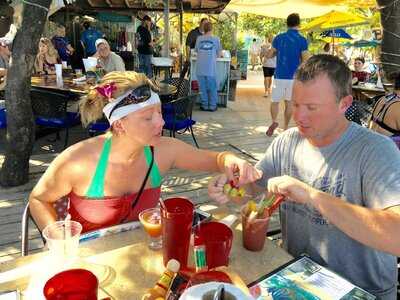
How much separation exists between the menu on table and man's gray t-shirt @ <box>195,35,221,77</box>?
791cm

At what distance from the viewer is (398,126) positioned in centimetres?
355

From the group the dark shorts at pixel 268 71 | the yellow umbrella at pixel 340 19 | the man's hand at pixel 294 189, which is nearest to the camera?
the man's hand at pixel 294 189

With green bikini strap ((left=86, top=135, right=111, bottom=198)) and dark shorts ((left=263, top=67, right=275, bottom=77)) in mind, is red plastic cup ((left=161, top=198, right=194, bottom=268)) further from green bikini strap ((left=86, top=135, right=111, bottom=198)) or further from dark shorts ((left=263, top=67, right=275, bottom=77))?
dark shorts ((left=263, top=67, right=275, bottom=77))

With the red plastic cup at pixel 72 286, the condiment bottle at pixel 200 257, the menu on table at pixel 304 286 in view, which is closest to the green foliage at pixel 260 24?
the menu on table at pixel 304 286

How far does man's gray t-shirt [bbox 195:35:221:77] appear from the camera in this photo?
8867 millimetres

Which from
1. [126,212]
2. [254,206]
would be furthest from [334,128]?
[126,212]

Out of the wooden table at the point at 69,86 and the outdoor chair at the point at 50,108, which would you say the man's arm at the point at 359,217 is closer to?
the wooden table at the point at 69,86

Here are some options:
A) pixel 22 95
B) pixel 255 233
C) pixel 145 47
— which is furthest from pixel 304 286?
pixel 145 47

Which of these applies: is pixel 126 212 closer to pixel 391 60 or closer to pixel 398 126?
pixel 391 60

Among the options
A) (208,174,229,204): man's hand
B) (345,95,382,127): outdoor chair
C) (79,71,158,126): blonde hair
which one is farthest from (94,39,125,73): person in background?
(208,174,229,204): man's hand

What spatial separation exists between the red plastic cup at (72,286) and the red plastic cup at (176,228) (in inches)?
12.6

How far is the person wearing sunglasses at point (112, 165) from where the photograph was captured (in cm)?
185

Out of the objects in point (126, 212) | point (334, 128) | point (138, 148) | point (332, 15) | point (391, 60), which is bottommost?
point (126, 212)

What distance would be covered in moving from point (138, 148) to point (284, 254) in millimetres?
895
